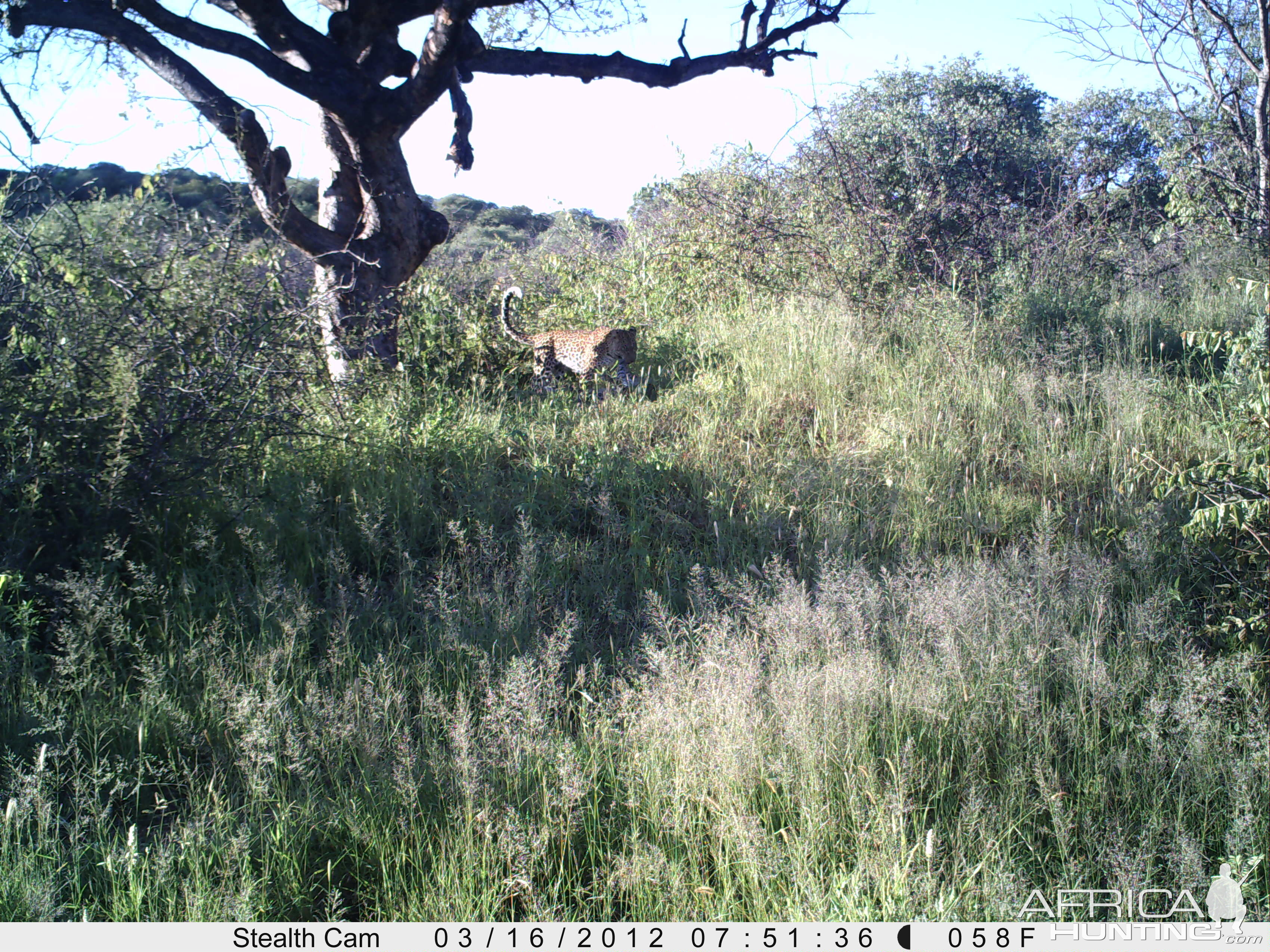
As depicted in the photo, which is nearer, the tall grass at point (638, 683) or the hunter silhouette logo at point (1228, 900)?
the hunter silhouette logo at point (1228, 900)

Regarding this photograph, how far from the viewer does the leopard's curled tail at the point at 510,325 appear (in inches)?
268

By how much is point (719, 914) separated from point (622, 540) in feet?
8.04

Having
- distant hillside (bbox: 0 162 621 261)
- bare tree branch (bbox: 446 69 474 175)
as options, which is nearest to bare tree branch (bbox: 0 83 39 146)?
distant hillside (bbox: 0 162 621 261)

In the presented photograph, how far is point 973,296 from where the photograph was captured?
287 inches

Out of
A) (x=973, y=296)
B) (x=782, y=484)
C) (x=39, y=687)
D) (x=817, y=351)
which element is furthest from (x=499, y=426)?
(x=973, y=296)

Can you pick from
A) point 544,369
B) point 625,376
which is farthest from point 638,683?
point 544,369

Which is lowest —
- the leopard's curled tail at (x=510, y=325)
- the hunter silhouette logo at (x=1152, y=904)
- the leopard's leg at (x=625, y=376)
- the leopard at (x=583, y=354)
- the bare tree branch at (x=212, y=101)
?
the hunter silhouette logo at (x=1152, y=904)

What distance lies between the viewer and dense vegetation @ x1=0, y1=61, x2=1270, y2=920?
2.32 m

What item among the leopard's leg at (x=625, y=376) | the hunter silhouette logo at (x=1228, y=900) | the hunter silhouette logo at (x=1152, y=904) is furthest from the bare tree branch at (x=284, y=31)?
the hunter silhouette logo at (x=1228, y=900)

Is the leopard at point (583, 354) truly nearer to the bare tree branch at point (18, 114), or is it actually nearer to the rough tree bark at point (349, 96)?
the rough tree bark at point (349, 96)

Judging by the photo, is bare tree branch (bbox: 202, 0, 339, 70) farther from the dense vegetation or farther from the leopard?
the leopard

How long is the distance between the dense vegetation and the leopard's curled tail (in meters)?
0.11

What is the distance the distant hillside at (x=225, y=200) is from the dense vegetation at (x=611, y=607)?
0.72 feet

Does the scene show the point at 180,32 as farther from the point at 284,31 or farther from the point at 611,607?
the point at 611,607
